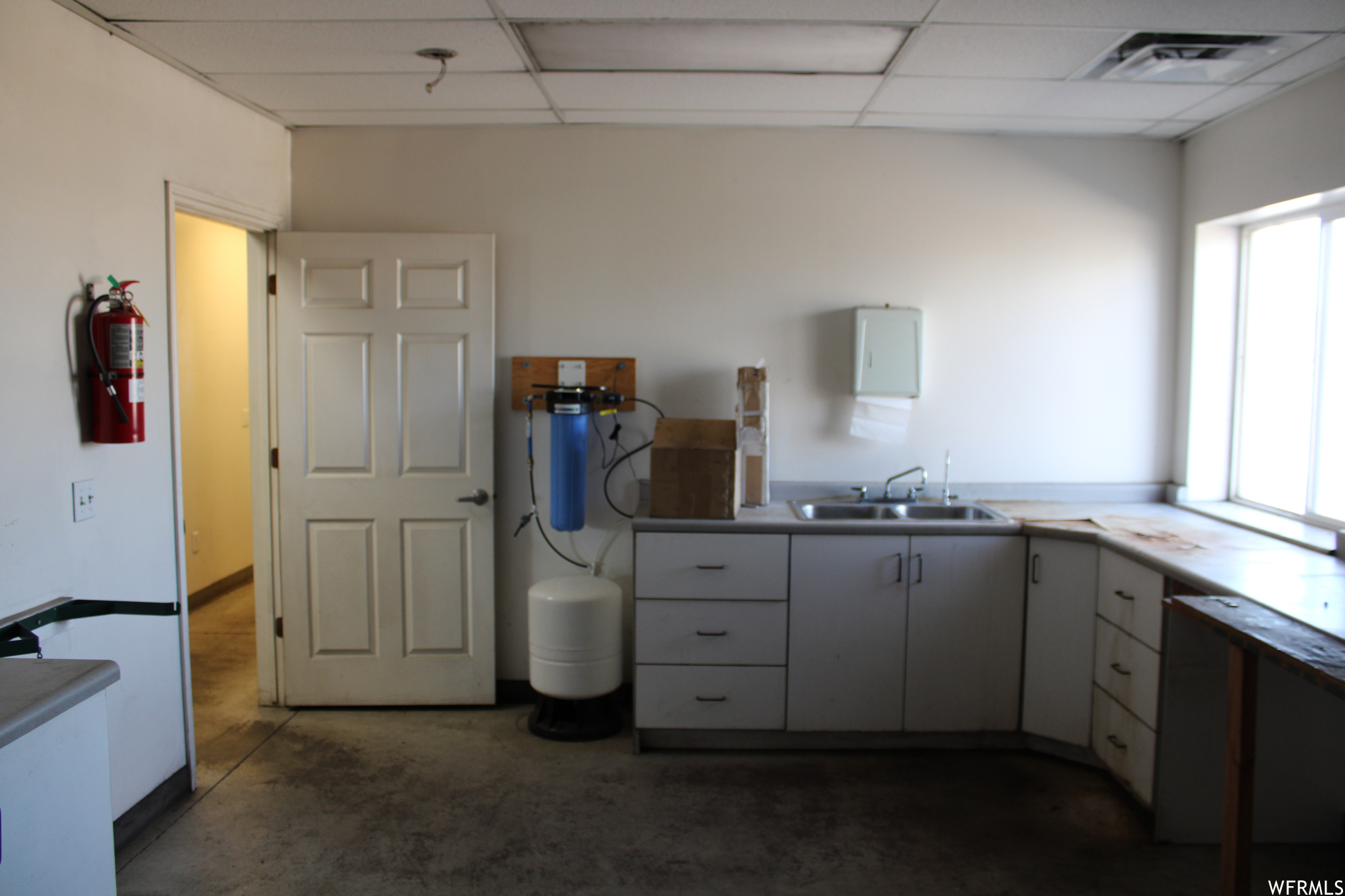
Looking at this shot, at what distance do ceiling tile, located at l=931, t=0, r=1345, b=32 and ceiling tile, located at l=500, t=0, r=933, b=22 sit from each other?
0.46 feet

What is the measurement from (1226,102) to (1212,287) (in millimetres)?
753

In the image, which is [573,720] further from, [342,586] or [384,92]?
[384,92]

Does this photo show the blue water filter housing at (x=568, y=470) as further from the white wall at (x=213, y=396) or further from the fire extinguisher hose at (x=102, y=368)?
the white wall at (x=213, y=396)

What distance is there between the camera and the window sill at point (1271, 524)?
273 cm

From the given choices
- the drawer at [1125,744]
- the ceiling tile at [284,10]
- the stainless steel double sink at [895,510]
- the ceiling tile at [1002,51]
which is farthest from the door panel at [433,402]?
the drawer at [1125,744]

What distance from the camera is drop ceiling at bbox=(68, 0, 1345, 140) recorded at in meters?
2.28

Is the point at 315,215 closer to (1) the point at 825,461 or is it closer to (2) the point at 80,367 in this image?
(2) the point at 80,367

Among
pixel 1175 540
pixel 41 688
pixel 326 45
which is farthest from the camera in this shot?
pixel 1175 540

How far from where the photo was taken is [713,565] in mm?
3035

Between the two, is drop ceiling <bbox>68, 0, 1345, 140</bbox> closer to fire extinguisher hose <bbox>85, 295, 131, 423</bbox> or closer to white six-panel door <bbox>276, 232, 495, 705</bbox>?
white six-panel door <bbox>276, 232, 495, 705</bbox>

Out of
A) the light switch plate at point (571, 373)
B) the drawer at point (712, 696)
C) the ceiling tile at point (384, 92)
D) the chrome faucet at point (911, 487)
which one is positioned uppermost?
the ceiling tile at point (384, 92)

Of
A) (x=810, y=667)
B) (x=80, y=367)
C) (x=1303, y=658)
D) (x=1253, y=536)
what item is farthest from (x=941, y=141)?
(x=80, y=367)

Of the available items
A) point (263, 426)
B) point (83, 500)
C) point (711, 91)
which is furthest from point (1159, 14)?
point (263, 426)

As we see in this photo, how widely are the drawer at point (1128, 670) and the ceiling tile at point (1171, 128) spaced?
6.33 feet
